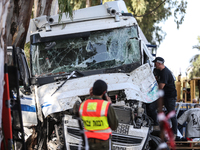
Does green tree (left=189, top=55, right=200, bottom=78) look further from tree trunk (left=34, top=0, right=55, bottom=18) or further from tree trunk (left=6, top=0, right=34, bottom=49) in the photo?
tree trunk (left=6, top=0, right=34, bottom=49)

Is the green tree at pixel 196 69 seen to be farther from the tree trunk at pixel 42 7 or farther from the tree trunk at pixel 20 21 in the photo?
the tree trunk at pixel 20 21

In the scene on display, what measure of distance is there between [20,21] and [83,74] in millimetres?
2700

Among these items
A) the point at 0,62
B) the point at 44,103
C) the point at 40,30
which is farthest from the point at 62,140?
the point at 40,30

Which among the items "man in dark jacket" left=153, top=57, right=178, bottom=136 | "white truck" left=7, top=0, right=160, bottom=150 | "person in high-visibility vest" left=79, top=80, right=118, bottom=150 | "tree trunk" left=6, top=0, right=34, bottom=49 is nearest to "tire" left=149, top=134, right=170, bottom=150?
"white truck" left=7, top=0, right=160, bottom=150

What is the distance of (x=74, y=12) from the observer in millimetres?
7539

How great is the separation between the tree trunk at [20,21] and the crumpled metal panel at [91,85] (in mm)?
2293

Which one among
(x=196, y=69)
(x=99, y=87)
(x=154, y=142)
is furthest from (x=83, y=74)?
(x=196, y=69)

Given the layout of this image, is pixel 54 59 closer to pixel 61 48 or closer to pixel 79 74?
pixel 61 48

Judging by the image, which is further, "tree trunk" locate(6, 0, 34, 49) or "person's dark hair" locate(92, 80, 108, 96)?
"tree trunk" locate(6, 0, 34, 49)

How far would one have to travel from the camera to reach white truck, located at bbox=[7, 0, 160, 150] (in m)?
5.82

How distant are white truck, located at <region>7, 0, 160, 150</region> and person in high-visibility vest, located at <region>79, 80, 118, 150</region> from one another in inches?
45.5

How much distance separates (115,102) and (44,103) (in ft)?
4.20

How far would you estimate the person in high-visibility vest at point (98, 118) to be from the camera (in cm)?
438

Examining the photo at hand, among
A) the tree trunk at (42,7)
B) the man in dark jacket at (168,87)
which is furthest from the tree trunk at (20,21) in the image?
the man in dark jacket at (168,87)
